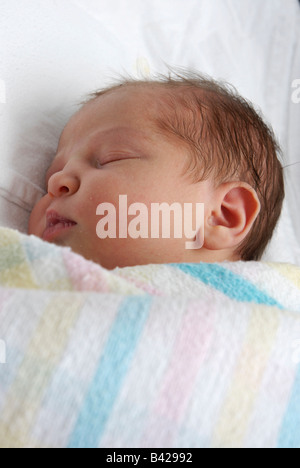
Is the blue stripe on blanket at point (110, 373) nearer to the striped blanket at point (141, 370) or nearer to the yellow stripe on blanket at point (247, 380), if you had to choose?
the striped blanket at point (141, 370)

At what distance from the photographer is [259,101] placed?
1431 mm

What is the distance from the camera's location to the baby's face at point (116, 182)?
0.85 m

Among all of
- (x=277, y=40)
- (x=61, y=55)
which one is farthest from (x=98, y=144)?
(x=277, y=40)

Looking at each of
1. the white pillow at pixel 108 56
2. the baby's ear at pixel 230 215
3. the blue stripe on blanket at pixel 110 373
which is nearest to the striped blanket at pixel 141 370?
the blue stripe on blanket at pixel 110 373

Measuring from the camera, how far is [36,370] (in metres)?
0.56

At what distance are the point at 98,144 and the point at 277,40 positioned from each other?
819 millimetres

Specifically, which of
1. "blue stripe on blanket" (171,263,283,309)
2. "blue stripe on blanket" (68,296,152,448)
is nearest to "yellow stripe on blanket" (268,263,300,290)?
"blue stripe on blanket" (171,263,283,309)

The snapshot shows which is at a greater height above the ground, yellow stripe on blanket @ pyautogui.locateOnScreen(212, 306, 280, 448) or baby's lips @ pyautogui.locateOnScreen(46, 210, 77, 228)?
baby's lips @ pyautogui.locateOnScreen(46, 210, 77, 228)

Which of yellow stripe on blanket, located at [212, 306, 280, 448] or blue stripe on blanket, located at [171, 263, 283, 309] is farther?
blue stripe on blanket, located at [171, 263, 283, 309]

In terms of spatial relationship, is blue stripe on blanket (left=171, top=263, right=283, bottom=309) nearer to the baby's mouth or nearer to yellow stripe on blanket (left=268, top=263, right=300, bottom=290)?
yellow stripe on blanket (left=268, top=263, right=300, bottom=290)

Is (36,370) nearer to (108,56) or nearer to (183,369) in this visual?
(183,369)

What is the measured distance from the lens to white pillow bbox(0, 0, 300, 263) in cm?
102

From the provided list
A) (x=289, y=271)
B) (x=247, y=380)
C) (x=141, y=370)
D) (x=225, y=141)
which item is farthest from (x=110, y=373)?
(x=225, y=141)
